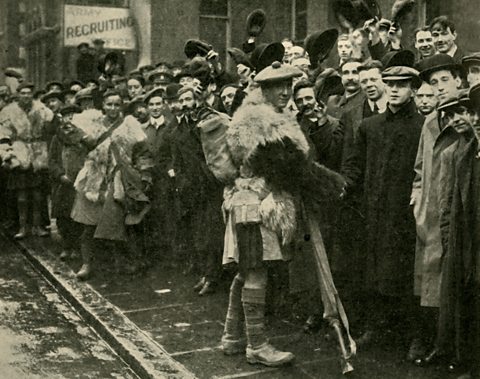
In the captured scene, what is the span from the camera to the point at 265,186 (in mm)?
5027

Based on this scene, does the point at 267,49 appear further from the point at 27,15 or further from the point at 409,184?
the point at 27,15

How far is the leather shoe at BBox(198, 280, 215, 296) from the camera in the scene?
7332mm

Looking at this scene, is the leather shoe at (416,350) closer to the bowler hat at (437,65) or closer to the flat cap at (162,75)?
the bowler hat at (437,65)

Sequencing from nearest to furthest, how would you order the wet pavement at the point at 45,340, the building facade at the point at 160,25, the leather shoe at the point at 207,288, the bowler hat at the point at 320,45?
the wet pavement at the point at 45,340 < the leather shoe at the point at 207,288 < the bowler hat at the point at 320,45 < the building facade at the point at 160,25

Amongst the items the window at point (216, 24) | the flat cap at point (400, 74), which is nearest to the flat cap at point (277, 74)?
the flat cap at point (400, 74)

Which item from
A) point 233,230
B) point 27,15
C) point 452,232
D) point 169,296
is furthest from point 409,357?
point 27,15

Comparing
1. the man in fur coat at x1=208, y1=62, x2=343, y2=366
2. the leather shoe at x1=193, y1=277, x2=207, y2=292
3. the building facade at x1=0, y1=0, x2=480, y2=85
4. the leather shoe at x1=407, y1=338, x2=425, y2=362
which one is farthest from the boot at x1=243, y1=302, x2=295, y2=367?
the building facade at x1=0, y1=0, x2=480, y2=85

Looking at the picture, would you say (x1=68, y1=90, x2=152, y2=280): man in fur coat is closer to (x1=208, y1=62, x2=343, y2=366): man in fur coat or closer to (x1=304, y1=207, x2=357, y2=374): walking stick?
(x1=208, y1=62, x2=343, y2=366): man in fur coat

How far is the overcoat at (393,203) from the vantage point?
516 cm

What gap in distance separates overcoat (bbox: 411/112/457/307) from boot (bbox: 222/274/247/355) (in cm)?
130

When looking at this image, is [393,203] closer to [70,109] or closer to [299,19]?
[70,109]

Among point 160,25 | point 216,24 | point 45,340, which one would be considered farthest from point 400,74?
point 216,24

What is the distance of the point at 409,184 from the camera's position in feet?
17.0

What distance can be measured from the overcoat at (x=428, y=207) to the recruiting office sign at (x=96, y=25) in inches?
339
